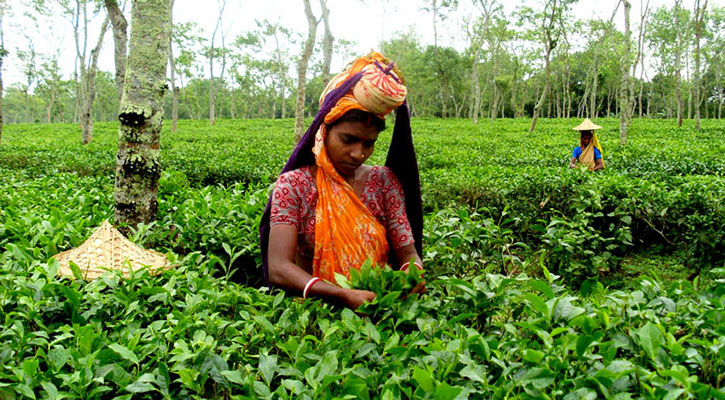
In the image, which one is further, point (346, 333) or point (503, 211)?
point (503, 211)

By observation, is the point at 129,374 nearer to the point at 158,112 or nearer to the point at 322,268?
the point at 322,268

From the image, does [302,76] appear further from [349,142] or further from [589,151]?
[349,142]

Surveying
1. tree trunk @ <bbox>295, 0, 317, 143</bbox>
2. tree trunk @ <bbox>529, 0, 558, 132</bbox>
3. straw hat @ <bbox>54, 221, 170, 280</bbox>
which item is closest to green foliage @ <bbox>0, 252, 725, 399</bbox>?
straw hat @ <bbox>54, 221, 170, 280</bbox>

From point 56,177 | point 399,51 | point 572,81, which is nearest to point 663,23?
point 572,81

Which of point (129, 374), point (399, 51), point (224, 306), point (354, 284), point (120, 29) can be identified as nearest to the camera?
point (129, 374)

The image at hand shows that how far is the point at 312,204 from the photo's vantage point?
204 cm

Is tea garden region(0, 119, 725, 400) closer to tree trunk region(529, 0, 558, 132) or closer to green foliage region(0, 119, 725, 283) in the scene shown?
green foliage region(0, 119, 725, 283)

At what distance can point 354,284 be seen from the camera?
167 centimetres

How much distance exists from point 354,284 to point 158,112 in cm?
223

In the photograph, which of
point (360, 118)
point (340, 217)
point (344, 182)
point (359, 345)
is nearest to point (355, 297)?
point (359, 345)

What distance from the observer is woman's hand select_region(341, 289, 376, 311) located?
1611mm

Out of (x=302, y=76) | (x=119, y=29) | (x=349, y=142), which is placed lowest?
(x=349, y=142)

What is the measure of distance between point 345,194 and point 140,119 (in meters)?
1.82

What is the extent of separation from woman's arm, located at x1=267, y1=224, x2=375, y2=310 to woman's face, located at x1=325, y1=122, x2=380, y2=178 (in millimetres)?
348
